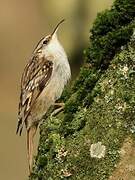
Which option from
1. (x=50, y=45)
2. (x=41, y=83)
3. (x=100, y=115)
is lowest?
(x=41, y=83)

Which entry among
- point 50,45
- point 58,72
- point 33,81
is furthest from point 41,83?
point 50,45

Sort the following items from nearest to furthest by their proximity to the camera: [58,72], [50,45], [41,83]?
[58,72], [41,83], [50,45]

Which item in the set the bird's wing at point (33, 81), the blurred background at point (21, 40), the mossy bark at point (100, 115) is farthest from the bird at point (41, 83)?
the blurred background at point (21, 40)

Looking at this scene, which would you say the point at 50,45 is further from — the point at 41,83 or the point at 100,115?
the point at 100,115

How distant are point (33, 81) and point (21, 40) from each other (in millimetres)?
12565

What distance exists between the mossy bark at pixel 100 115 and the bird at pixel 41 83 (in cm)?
214

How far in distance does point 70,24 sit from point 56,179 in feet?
44.1

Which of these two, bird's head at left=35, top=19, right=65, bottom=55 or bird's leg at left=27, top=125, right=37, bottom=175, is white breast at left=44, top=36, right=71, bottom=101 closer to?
bird's head at left=35, top=19, right=65, bottom=55

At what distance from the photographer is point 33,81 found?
21.5 feet

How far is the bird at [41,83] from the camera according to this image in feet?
20.7

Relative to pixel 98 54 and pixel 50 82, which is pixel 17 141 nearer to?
pixel 50 82

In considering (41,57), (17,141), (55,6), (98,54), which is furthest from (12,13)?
(98,54)

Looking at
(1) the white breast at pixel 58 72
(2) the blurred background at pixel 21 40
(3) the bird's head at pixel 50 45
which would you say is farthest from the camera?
(2) the blurred background at pixel 21 40

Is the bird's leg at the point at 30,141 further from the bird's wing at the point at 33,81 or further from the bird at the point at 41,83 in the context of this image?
the bird's wing at the point at 33,81
